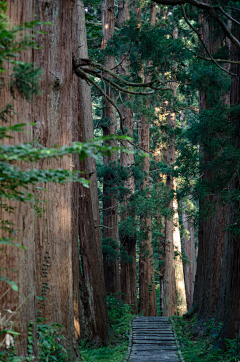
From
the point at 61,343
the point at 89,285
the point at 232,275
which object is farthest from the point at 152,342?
the point at 61,343

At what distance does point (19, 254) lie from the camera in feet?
11.8

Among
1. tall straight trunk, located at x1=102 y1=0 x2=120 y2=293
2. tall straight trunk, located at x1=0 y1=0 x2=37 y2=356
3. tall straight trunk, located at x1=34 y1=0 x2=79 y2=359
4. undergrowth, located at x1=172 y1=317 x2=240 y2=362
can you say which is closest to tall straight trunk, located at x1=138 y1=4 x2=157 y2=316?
tall straight trunk, located at x1=102 y1=0 x2=120 y2=293

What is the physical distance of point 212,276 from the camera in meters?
10.5

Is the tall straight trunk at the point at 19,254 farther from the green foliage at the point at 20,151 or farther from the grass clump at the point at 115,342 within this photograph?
the grass clump at the point at 115,342

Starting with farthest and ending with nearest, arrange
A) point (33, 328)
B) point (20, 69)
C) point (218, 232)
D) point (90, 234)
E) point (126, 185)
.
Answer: point (126, 185) < point (218, 232) < point (90, 234) < point (33, 328) < point (20, 69)

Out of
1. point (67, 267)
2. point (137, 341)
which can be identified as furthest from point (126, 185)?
point (67, 267)

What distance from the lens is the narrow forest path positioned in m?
7.98

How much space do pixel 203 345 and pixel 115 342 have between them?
7.28ft

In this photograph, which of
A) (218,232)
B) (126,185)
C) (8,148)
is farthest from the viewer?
(126,185)

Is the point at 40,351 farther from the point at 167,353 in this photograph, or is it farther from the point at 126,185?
the point at 126,185

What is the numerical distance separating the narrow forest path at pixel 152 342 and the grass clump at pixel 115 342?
24 centimetres

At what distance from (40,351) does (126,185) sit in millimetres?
12547

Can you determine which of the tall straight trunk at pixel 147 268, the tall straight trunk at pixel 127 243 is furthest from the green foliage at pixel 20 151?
the tall straight trunk at pixel 147 268

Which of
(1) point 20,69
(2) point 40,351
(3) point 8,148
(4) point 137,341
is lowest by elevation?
(4) point 137,341
